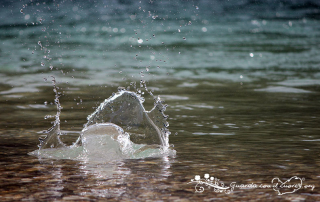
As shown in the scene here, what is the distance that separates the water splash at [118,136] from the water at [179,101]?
0.87 feet

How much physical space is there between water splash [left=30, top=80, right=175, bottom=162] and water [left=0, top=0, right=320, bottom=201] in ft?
0.87

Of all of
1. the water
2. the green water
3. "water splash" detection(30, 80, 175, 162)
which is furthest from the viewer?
"water splash" detection(30, 80, 175, 162)

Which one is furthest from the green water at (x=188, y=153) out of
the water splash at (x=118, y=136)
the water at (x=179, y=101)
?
the water splash at (x=118, y=136)

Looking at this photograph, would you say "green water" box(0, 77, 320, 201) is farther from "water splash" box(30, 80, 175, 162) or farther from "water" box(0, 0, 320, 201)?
"water splash" box(30, 80, 175, 162)

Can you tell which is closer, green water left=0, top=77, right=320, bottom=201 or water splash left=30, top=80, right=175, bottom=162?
green water left=0, top=77, right=320, bottom=201

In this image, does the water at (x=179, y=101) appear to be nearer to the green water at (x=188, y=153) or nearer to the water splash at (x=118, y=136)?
the green water at (x=188, y=153)

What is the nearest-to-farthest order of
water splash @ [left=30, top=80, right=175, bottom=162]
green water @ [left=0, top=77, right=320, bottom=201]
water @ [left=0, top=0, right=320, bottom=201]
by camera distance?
1. green water @ [left=0, top=77, right=320, bottom=201]
2. water @ [left=0, top=0, right=320, bottom=201]
3. water splash @ [left=30, top=80, right=175, bottom=162]

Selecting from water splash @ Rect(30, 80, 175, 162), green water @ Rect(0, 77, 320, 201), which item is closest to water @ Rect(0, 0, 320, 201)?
green water @ Rect(0, 77, 320, 201)

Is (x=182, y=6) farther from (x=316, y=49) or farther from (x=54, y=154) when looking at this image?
(x=54, y=154)

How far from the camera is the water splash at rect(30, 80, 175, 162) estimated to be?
664cm

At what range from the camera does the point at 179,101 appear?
12062 mm

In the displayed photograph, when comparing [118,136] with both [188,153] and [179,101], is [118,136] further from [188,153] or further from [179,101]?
[179,101]

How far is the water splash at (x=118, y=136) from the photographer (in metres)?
6.64

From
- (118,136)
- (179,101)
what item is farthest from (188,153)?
(179,101)
